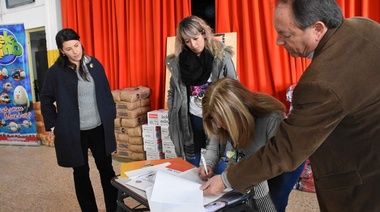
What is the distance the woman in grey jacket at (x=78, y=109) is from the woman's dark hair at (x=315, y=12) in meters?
1.47

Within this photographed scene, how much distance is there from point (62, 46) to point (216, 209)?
55.0 inches

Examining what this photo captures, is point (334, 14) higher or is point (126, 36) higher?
point (126, 36)

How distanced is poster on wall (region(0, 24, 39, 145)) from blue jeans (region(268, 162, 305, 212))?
3.92 metres

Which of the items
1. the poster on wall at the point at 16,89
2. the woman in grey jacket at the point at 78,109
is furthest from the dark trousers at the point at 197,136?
the poster on wall at the point at 16,89

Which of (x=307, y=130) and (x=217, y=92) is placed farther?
(x=217, y=92)

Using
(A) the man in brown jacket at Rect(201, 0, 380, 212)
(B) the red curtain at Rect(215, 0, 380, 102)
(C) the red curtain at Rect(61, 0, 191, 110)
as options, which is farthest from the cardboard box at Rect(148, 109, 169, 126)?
(A) the man in brown jacket at Rect(201, 0, 380, 212)

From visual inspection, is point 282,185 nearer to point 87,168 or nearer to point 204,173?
point 204,173

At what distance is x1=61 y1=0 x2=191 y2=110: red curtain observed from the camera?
3.39 meters

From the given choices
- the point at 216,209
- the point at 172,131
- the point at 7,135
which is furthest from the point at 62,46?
the point at 7,135

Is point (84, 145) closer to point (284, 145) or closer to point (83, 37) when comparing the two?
point (284, 145)

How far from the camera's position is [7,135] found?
178 inches

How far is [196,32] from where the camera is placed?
195cm

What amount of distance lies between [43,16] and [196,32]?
337cm

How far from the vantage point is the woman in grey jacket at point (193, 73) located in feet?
6.54
